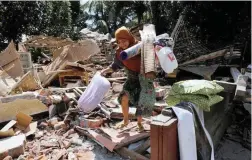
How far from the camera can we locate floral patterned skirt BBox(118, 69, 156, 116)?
12.0 ft

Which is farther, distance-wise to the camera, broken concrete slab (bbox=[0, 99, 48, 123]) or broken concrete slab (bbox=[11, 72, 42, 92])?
broken concrete slab (bbox=[11, 72, 42, 92])

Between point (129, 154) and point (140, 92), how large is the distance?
0.85 meters

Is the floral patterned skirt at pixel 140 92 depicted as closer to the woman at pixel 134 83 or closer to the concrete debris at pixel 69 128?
the woman at pixel 134 83

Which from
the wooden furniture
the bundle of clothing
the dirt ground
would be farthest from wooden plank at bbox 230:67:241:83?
the wooden furniture

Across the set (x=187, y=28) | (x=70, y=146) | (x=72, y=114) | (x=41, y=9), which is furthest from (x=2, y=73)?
(x=41, y=9)

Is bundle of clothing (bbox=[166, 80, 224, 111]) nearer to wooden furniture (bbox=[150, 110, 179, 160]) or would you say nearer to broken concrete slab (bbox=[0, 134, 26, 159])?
wooden furniture (bbox=[150, 110, 179, 160])

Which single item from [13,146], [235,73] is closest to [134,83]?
[13,146]

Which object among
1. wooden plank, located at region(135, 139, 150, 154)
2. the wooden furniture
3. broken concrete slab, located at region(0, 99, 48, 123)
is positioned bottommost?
wooden plank, located at region(135, 139, 150, 154)

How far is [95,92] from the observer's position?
12.8ft

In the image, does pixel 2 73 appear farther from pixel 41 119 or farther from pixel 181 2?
pixel 181 2

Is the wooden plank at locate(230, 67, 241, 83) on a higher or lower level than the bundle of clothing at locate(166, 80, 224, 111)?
lower

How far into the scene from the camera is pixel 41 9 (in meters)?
17.0

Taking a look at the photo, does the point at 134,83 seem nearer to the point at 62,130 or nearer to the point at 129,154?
the point at 129,154

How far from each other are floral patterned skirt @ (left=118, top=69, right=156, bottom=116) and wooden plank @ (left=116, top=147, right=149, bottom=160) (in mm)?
561
